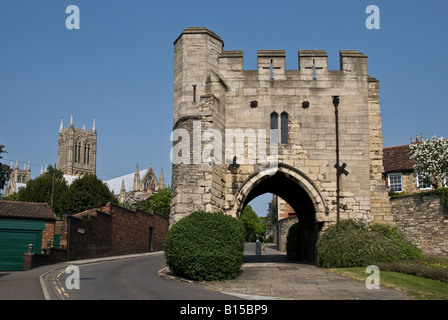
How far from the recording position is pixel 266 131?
1833 cm

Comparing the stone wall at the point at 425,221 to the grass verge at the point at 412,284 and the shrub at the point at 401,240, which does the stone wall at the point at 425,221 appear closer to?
the shrub at the point at 401,240

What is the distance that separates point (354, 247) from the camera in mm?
16203

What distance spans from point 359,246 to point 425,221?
14.5m

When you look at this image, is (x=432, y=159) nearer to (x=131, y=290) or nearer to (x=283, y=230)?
(x=283, y=230)

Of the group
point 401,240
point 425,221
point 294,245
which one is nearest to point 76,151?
point 425,221

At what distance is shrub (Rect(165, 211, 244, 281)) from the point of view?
13.5 meters

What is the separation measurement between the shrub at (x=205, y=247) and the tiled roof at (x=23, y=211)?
13185 mm

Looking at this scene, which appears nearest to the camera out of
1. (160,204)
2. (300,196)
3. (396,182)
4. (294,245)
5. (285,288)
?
(285,288)

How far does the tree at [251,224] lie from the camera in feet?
282
